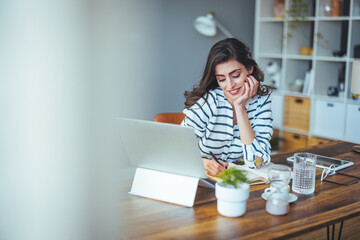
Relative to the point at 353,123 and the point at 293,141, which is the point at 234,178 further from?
the point at 293,141

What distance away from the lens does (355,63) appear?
7.46 ft

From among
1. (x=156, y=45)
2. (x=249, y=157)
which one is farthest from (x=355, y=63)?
(x=156, y=45)

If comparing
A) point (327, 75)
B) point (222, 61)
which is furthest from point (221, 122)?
point (327, 75)

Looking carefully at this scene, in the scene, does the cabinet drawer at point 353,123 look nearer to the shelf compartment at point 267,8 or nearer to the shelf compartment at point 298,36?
the shelf compartment at point 298,36

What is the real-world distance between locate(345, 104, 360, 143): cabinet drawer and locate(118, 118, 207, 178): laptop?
2809 millimetres

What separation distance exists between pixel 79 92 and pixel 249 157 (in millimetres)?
1356

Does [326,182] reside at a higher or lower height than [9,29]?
lower

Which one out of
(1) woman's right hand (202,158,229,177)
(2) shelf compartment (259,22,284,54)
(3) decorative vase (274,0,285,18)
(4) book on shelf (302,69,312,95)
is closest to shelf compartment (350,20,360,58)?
(4) book on shelf (302,69,312,95)

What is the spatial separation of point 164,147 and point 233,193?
267 millimetres

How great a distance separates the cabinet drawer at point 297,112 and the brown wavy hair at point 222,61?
7.52ft

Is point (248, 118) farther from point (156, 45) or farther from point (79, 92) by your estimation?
point (156, 45)

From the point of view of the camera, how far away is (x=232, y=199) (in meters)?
1.24

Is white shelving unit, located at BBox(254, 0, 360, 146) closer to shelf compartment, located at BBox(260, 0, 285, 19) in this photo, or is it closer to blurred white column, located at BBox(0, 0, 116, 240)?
shelf compartment, located at BBox(260, 0, 285, 19)

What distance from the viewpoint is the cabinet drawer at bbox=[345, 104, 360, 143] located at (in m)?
3.74
